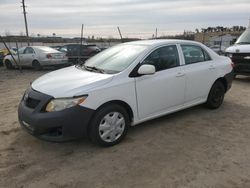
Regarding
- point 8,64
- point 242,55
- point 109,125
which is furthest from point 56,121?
point 8,64

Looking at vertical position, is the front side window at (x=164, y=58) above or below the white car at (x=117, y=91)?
above

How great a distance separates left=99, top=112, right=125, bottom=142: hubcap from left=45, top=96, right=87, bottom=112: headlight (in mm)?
504

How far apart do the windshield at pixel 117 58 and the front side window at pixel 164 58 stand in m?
0.22

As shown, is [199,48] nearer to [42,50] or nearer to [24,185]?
[24,185]

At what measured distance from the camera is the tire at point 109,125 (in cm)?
413

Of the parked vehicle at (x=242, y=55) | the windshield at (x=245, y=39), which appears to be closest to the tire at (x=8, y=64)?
the parked vehicle at (x=242, y=55)

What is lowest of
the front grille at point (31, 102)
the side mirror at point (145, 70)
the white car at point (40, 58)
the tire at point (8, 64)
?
the tire at point (8, 64)

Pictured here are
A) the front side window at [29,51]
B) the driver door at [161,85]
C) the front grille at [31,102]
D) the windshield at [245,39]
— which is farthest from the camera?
the front side window at [29,51]

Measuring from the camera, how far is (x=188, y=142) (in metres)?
4.52

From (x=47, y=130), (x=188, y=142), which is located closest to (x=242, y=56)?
(x=188, y=142)

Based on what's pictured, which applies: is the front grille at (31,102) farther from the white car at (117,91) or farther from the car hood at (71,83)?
the car hood at (71,83)

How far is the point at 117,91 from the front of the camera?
4.28 meters

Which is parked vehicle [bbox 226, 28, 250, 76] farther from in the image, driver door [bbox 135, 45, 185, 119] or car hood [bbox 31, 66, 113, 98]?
car hood [bbox 31, 66, 113, 98]

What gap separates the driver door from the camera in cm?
466
